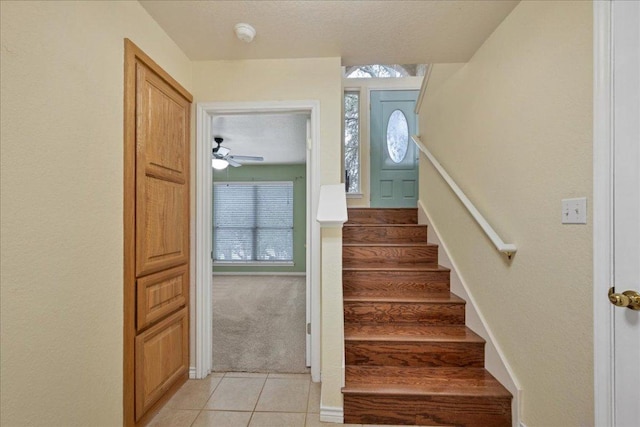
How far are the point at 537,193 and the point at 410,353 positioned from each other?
120 centimetres

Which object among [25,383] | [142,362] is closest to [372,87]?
[142,362]

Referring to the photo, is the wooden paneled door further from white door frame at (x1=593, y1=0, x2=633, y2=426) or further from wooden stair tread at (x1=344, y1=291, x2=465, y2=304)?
white door frame at (x1=593, y1=0, x2=633, y2=426)

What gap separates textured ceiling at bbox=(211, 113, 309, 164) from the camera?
3.50 m

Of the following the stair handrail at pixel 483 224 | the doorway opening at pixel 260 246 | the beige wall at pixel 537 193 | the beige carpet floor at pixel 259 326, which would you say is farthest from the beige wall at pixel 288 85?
the beige carpet floor at pixel 259 326

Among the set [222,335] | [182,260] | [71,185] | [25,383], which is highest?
[71,185]

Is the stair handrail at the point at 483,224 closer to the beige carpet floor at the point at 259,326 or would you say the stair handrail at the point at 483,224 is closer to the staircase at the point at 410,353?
the staircase at the point at 410,353

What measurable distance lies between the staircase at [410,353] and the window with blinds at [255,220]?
389 centimetres

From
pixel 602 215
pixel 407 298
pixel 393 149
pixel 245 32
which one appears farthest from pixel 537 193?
pixel 393 149

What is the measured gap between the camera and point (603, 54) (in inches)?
42.6

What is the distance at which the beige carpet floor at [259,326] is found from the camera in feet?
8.00

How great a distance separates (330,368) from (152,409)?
1081 millimetres

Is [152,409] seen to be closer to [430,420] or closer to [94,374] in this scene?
[94,374]

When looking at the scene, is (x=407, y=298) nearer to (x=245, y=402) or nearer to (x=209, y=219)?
(x=245, y=402)

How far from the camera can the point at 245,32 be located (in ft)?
5.91
